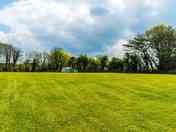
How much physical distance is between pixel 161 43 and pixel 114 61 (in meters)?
13.2

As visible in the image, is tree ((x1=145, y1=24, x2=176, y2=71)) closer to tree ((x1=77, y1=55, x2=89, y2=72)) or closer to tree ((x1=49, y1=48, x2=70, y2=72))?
tree ((x1=77, y1=55, x2=89, y2=72))

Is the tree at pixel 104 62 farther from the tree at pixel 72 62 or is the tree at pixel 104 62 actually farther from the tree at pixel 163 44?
the tree at pixel 163 44

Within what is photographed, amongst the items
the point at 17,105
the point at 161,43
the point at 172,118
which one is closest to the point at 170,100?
the point at 172,118

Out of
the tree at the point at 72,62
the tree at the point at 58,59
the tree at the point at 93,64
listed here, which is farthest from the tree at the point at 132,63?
the tree at the point at 58,59

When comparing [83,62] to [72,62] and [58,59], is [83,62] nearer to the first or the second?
Answer: [72,62]

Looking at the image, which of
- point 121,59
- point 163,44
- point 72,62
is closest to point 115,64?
point 121,59

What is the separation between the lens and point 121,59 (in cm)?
6156

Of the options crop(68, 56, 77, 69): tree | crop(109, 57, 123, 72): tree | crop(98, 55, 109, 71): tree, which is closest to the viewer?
crop(109, 57, 123, 72): tree

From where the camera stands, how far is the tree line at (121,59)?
5519cm

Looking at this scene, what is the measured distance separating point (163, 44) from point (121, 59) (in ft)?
38.4

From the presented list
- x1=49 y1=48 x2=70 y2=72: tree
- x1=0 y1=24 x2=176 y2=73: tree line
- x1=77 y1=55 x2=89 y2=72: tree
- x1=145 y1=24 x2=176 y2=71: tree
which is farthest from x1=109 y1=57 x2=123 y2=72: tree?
x1=49 y1=48 x2=70 y2=72: tree

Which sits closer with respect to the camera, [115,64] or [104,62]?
[115,64]

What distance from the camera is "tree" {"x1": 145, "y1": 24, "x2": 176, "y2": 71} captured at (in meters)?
54.6

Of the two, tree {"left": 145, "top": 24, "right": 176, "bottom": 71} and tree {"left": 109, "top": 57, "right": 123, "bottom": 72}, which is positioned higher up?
tree {"left": 145, "top": 24, "right": 176, "bottom": 71}
